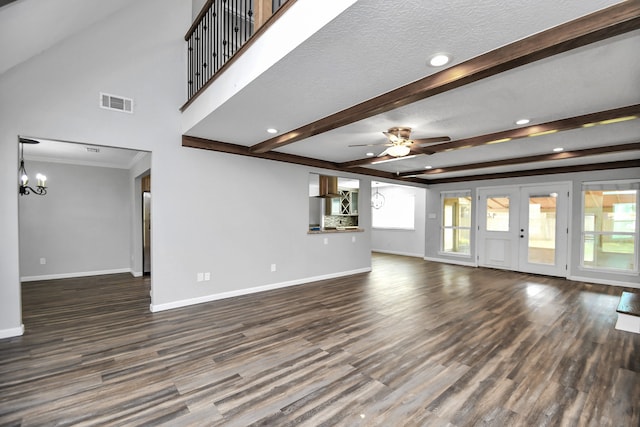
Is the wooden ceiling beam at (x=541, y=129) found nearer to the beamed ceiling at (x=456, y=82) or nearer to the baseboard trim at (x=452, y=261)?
the beamed ceiling at (x=456, y=82)

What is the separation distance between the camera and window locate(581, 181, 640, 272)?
568 cm

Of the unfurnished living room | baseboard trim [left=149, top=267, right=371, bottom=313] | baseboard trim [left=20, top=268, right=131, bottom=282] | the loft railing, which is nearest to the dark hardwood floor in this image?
the unfurnished living room

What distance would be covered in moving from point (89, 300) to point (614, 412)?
6.30 meters

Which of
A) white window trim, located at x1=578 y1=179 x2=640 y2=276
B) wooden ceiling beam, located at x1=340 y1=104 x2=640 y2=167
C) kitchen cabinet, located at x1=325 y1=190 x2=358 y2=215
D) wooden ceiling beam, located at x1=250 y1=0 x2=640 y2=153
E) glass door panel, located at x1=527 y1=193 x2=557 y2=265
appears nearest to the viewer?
wooden ceiling beam, located at x1=250 y1=0 x2=640 y2=153

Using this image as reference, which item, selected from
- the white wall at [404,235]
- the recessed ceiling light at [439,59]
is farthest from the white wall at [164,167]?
the white wall at [404,235]

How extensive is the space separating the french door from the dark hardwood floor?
2.12 metres

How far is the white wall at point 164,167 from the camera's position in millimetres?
3117

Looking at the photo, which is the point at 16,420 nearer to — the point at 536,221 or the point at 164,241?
the point at 164,241

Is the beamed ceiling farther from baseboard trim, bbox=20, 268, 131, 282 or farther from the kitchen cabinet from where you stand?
the kitchen cabinet

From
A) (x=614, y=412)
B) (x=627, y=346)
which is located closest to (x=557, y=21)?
(x=614, y=412)

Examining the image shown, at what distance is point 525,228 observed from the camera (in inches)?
275

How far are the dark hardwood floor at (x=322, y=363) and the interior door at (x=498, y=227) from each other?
8.45ft

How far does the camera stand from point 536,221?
6.85 meters

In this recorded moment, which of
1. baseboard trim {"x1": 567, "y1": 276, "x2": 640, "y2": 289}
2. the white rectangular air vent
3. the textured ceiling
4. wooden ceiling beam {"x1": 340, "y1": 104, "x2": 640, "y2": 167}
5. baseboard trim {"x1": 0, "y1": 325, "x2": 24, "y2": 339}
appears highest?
the textured ceiling
